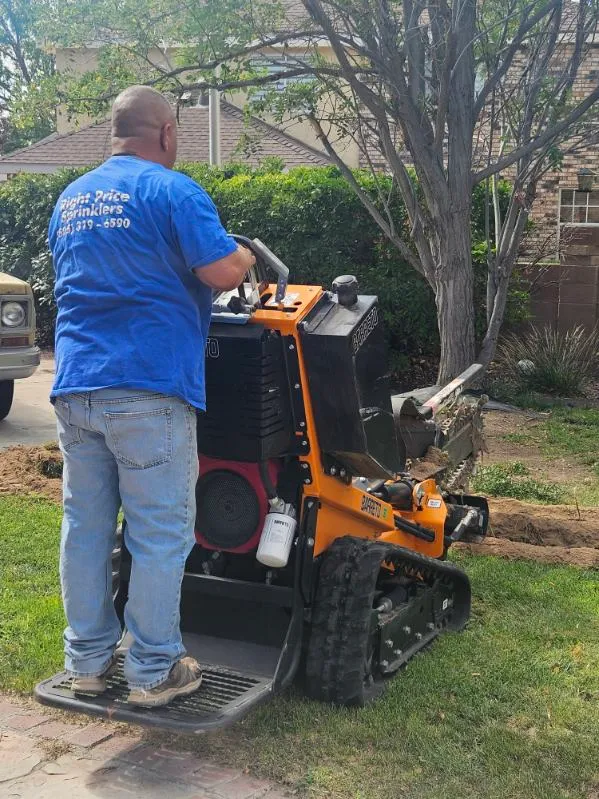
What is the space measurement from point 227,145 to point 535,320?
39.8ft

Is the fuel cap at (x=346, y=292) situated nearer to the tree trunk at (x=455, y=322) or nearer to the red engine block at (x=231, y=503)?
the red engine block at (x=231, y=503)

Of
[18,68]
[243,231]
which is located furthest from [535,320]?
[18,68]

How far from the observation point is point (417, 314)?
39.0ft

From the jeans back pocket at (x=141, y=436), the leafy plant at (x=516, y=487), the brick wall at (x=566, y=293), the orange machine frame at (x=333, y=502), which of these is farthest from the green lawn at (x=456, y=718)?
the brick wall at (x=566, y=293)

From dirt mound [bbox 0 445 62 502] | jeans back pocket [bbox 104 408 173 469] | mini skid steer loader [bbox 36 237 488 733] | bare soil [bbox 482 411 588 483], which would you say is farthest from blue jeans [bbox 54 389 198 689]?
bare soil [bbox 482 411 588 483]

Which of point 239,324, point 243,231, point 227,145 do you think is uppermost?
point 227,145

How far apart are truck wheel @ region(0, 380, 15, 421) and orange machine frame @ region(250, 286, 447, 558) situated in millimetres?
5728

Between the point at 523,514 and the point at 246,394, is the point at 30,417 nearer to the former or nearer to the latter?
the point at 523,514

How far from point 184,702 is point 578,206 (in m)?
16.6

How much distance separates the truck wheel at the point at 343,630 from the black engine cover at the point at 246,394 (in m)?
0.51

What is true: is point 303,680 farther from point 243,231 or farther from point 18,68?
point 18,68

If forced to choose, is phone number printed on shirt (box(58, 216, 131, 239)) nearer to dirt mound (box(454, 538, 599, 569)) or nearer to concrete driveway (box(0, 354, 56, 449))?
dirt mound (box(454, 538, 599, 569))

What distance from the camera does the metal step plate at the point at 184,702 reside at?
3330 mm

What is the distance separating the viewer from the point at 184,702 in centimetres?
347
